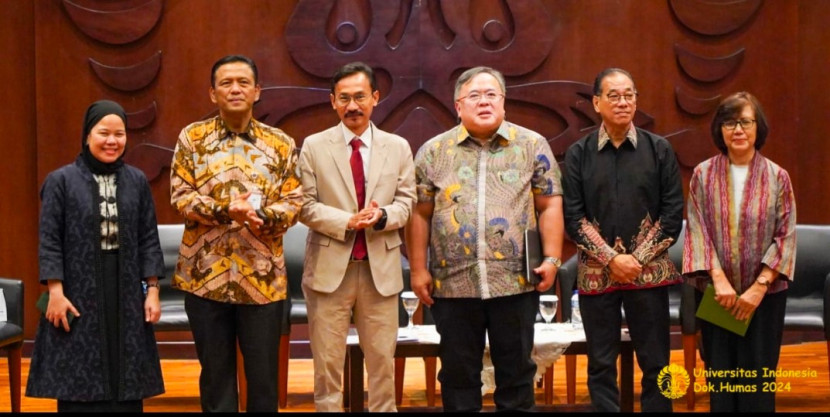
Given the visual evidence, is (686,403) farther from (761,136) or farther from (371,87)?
(371,87)

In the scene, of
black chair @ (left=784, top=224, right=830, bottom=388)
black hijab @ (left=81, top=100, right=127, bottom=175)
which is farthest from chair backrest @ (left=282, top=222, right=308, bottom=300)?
black chair @ (left=784, top=224, right=830, bottom=388)

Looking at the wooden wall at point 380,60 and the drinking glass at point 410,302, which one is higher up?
the wooden wall at point 380,60

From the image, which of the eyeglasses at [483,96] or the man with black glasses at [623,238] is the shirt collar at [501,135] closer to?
the eyeglasses at [483,96]

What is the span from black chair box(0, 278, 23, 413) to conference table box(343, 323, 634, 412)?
153 cm

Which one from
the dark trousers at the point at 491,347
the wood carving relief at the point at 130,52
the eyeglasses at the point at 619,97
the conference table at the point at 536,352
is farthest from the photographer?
the wood carving relief at the point at 130,52

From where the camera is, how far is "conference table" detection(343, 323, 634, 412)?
3910 mm

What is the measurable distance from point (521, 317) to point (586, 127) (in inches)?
103

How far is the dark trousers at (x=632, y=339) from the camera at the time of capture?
357 cm

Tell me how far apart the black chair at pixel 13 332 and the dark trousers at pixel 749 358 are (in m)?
3.06

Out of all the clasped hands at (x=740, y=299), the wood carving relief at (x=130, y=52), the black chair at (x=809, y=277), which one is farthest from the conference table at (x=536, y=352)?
the wood carving relief at (x=130, y=52)

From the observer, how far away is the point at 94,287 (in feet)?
10.7

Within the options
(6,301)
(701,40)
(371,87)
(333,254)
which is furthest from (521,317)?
(701,40)

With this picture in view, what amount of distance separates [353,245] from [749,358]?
5.03ft

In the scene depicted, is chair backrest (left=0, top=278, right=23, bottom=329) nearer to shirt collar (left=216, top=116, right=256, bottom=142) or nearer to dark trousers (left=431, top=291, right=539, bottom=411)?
shirt collar (left=216, top=116, right=256, bottom=142)
